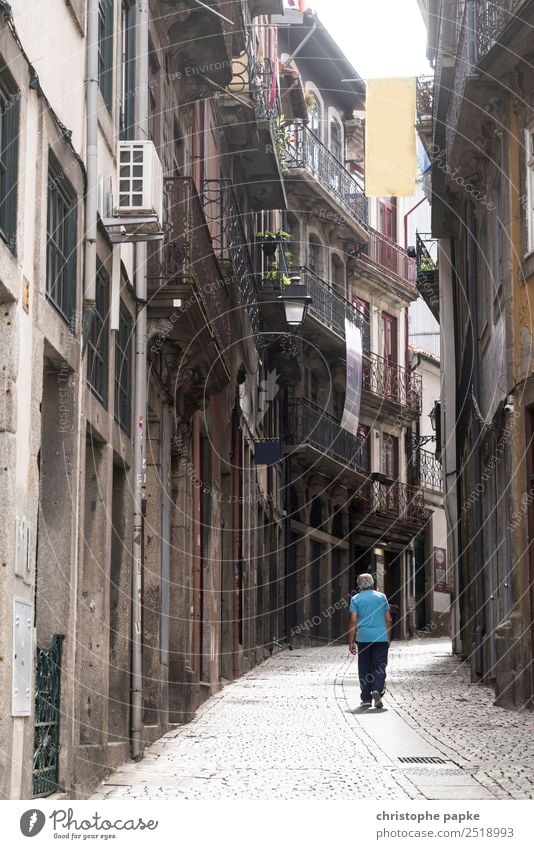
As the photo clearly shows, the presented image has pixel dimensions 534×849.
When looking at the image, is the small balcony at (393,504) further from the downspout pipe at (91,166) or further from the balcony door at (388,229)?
the downspout pipe at (91,166)

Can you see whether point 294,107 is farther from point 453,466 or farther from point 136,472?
point 136,472

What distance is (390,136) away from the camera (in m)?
19.5

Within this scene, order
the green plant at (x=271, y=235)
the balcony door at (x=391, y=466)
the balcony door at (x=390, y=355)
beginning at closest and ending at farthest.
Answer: the green plant at (x=271, y=235) → the balcony door at (x=391, y=466) → the balcony door at (x=390, y=355)

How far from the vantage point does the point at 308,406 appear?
38.8m

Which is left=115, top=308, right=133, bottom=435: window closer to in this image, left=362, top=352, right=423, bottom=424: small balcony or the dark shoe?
the dark shoe

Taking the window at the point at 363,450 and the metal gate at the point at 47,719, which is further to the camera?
the window at the point at 363,450

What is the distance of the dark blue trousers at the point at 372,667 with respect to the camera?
16.9 m

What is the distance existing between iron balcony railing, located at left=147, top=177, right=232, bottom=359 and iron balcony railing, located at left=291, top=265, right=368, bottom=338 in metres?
20.2

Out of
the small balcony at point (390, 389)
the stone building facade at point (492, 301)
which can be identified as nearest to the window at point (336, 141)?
the small balcony at point (390, 389)

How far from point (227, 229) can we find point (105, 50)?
811cm

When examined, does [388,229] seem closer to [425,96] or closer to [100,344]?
[425,96]

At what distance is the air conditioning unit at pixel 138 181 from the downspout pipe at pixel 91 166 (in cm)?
78

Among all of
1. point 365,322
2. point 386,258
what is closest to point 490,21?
point 365,322

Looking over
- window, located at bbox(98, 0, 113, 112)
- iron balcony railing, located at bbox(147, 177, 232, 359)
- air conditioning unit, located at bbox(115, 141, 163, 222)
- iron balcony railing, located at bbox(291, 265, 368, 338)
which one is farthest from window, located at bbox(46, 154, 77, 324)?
iron balcony railing, located at bbox(291, 265, 368, 338)
